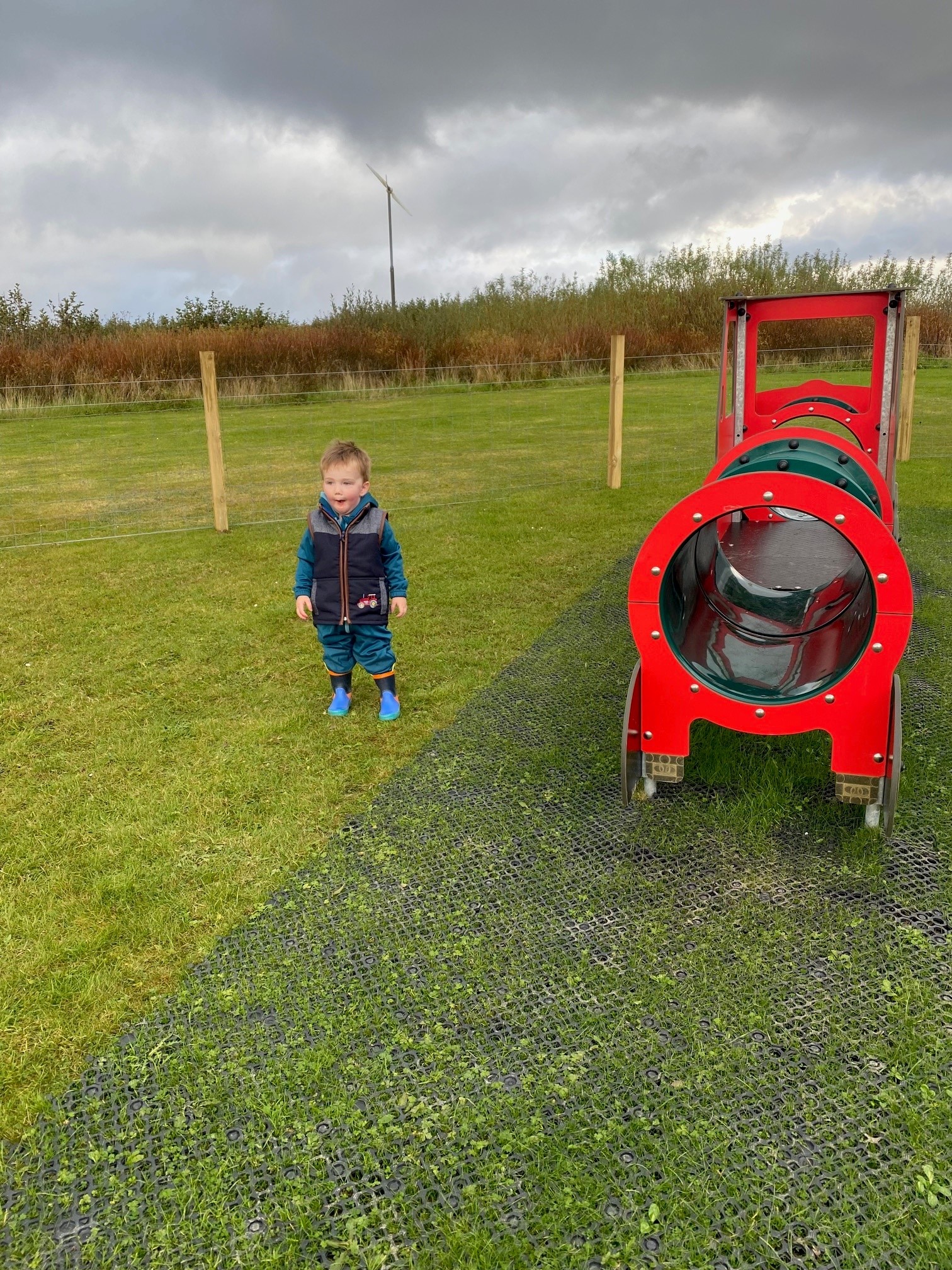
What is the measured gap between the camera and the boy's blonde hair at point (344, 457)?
4.05 metres

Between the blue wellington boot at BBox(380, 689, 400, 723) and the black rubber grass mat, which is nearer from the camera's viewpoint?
the black rubber grass mat

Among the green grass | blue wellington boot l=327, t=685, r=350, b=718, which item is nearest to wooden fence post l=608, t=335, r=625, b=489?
the green grass

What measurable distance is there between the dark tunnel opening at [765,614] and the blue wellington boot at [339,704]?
163 cm

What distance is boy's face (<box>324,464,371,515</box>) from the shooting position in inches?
159

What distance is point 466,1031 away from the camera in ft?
7.87

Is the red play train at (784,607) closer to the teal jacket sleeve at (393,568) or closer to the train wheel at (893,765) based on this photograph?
the train wheel at (893,765)

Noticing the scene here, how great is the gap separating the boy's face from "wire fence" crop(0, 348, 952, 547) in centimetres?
524

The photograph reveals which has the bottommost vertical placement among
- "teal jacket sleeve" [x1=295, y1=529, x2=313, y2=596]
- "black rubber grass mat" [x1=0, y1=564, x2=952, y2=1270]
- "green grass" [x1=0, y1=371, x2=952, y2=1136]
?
"black rubber grass mat" [x1=0, y1=564, x2=952, y2=1270]

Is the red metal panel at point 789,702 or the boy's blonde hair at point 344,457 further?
the boy's blonde hair at point 344,457

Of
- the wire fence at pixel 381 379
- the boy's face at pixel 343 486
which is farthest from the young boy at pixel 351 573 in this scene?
the wire fence at pixel 381 379

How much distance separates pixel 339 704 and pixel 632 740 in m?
1.62

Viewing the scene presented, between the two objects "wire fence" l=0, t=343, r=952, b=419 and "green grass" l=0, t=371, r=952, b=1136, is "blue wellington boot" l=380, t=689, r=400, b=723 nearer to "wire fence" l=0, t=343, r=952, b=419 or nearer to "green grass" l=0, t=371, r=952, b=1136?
"green grass" l=0, t=371, r=952, b=1136

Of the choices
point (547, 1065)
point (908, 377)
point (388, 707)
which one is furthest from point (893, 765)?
point (908, 377)

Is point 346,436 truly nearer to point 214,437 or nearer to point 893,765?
point 214,437
